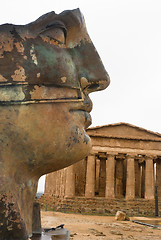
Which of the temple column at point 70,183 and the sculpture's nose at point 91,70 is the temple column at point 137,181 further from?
the sculpture's nose at point 91,70

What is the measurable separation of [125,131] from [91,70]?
2663 centimetres

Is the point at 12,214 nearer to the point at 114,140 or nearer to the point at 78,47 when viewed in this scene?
the point at 78,47

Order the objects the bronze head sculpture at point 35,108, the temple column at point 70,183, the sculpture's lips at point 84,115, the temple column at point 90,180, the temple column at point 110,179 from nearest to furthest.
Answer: the bronze head sculpture at point 35,108 → the sculpture's lips at point 84,115 → the temple column at point 70,183 → the temple column at point 90,180 → the temple column at point 110,179

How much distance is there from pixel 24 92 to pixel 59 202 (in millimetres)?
24630

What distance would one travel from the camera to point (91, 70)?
2.91m

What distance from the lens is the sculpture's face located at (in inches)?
93.6

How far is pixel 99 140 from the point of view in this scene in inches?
1111

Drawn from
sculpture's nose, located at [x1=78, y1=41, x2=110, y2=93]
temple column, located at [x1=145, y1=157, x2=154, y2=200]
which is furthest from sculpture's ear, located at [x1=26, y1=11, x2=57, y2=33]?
temple column, located at [x1=145, y1=157, x2=154, y2=200]

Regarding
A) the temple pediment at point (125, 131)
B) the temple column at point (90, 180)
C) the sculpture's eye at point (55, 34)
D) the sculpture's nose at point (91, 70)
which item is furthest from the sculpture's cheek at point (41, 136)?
the temple pediment at point (125, 131)

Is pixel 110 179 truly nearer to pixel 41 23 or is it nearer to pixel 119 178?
pixel 119 178

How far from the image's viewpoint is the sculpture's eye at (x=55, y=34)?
8.58 feet

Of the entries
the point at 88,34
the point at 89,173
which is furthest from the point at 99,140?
the point at 88,34

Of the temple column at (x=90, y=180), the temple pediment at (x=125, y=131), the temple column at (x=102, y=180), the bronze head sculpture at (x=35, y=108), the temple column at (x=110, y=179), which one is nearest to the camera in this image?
the bronze head sculpture at (x=35, y=108)

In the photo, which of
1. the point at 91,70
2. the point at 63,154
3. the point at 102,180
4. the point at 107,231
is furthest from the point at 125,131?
the point at 63,154
